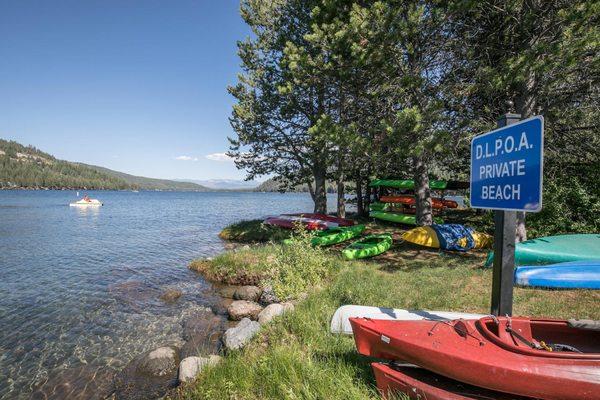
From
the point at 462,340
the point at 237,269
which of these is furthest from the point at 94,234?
the point at 462,340

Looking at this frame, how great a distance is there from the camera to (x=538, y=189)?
9.23 ft

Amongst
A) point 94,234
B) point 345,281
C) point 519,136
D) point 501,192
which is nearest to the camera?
point 519,136

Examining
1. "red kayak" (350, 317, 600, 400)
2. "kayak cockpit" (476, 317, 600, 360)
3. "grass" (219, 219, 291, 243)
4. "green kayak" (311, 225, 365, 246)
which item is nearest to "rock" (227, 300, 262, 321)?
"red kayak" (350, 317, 600, 400)

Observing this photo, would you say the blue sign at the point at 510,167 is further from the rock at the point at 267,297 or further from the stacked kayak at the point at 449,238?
the stacked kayak at the point at 449,238

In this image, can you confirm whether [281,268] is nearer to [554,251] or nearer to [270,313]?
[270,313]

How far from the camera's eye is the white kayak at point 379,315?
5660 millimetres

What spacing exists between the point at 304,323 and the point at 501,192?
4261mm

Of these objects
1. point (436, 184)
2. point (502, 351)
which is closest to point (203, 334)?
point (502, 351)

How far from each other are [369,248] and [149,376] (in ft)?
27.5

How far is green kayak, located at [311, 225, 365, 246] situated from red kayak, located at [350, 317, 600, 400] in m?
10.8

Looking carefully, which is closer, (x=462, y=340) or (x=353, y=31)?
(x=462, y=340)

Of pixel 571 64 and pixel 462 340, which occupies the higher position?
pixel 571 64

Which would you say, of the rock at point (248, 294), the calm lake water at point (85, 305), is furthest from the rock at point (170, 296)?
the rock at point (248, 294)

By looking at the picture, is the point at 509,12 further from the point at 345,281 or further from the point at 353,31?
the point at 345,281
